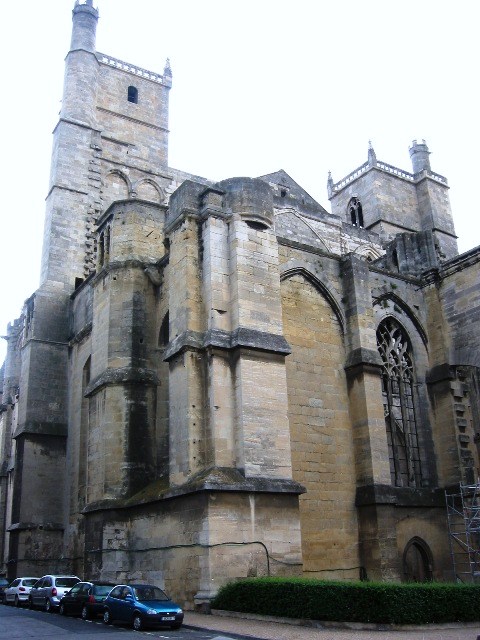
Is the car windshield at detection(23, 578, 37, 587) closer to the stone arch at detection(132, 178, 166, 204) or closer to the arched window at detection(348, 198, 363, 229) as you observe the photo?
the stone arch at detection(132, 178, 166, 204)

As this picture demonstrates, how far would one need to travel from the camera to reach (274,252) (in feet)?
57.1

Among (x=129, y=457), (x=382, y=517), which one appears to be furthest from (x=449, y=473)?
(x=129, y=457)

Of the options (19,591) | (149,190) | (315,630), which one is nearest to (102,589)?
(315,630)

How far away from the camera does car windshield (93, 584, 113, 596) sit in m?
14.6

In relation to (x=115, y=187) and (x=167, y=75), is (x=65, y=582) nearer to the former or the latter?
(x=115, y=187)

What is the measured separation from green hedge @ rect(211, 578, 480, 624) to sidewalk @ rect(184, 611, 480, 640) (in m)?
0.12

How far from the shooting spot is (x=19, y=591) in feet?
63.9

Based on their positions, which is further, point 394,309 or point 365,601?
point 394,309

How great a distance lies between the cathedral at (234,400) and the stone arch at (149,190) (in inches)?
153

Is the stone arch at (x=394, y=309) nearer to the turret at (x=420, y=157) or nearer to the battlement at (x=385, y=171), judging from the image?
the battlement at (x=385, y=171)

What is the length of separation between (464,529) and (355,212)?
2313cm

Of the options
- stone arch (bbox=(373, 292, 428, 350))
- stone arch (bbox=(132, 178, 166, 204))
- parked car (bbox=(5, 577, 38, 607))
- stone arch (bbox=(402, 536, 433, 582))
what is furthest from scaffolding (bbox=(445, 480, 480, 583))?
stone arch (bbox=(132, 178, 166, 204))

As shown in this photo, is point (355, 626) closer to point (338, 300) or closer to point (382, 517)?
point (382, 517)

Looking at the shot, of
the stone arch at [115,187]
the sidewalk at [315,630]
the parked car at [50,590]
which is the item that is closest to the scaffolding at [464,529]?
the sidewalk at [315,630]
